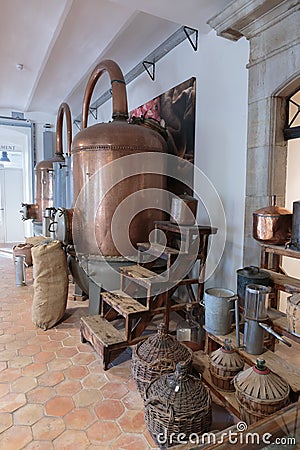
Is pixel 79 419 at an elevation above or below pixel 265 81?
below

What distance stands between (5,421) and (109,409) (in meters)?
0.63

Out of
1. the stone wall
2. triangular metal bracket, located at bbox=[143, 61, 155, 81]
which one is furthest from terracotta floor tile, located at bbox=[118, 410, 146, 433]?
triangular metal bracket, located at bbox=[143, 61, 155, 81]

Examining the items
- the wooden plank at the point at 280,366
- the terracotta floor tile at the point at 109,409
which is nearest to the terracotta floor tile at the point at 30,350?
the terracotta floor tile at the point at 109,409

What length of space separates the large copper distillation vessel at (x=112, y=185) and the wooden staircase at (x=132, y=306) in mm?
216

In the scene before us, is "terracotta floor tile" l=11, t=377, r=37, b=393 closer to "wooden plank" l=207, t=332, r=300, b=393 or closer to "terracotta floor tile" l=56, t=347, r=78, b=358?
"terracotta floor tile" l=56, t=347, r=78, b=358

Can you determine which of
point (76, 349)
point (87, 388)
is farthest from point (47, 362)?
point (87, 388)

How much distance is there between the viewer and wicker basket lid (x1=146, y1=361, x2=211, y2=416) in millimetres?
1677

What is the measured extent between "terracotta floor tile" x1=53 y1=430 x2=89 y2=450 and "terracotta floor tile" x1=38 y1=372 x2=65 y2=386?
53 cm

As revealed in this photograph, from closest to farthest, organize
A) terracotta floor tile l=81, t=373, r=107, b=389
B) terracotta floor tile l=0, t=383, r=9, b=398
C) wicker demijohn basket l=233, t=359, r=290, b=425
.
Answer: wicker demijohn basket l=233, t=359, r=290, b=425 → terracotta floor tile l=0, t=383, r=9, b=398 → terracotta floor tile l=81, t=373, r=107, b=389

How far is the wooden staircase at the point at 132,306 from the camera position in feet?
8.61

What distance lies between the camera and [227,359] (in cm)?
190

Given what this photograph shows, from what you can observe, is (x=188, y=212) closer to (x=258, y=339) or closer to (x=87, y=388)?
(x=258, y=339)

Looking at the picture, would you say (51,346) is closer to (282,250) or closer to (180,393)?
(180,393)

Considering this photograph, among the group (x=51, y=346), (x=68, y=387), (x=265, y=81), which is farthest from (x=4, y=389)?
(x=265, y=81)
